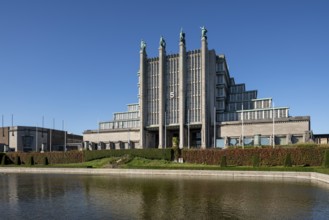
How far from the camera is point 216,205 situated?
73.0ft

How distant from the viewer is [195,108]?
101625 mm

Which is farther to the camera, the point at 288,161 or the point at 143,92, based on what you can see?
the point at 143,92

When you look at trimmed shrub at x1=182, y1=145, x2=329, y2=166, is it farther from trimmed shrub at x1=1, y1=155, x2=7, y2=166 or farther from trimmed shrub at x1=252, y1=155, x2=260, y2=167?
trimmed shrub at x1=1, y1=155, x2=7, y2=166

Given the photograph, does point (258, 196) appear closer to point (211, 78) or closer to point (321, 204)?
Answer: point (321, 204)

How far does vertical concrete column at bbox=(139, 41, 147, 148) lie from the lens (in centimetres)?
10631

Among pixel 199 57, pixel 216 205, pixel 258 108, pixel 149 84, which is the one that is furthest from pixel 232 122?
pixel 216 205

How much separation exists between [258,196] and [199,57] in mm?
80116

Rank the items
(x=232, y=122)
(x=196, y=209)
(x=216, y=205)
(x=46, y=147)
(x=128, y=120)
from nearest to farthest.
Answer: (x=196, y=209) < (x=216, y=205) < (x=232, y=122) < (x=128, y=120) < (x=46, y=147)

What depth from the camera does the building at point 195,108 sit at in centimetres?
9669

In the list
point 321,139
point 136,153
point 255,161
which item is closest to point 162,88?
point 136,153

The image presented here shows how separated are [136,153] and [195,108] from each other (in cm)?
3353

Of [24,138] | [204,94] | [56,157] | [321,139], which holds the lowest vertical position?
[56,157]

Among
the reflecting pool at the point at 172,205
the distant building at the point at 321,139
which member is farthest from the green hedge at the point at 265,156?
the reflecting pool at the point at 172,205

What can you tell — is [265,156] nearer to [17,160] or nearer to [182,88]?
[182,88]
